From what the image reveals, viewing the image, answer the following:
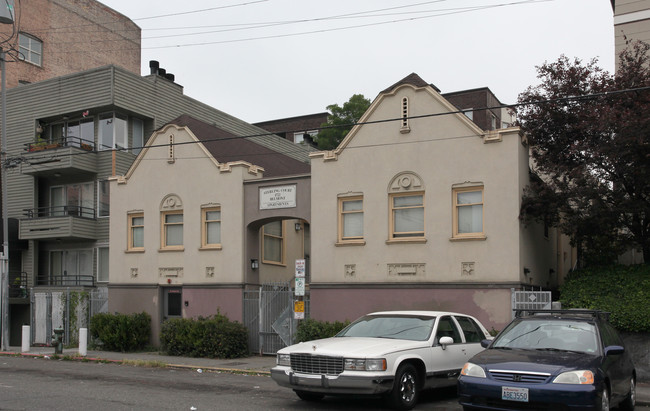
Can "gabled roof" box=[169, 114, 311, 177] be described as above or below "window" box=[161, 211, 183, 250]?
above

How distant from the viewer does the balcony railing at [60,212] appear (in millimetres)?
28781

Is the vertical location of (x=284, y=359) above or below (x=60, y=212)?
below

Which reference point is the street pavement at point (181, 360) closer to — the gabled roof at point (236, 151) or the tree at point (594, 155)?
the tree at point (594, 155)

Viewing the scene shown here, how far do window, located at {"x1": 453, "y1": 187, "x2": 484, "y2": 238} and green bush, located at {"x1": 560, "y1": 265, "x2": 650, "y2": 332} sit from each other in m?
2.66

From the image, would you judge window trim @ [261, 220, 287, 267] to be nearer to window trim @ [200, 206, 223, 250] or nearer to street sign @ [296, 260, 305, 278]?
window trim @ [200, 206, 223, 250]

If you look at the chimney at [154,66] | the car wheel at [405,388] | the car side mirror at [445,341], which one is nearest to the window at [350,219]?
the car side mirror at [445,341]

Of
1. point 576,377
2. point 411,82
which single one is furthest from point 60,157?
point 576,377

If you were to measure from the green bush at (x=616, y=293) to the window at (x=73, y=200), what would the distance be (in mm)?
19691

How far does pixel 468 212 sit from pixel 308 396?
324 inches

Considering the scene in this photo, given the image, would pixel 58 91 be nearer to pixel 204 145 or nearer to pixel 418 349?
pixel 204 145

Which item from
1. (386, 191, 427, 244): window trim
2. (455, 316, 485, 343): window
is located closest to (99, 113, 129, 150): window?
(386, 191, 427, 244): window trim

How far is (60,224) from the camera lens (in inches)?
1101

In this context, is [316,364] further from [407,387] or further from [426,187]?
[426,187]

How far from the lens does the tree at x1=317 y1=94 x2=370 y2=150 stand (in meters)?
40.7
